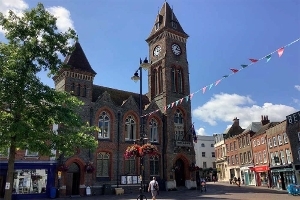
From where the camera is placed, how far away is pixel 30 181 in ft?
88.2

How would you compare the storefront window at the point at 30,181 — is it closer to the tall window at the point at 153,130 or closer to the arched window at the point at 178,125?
the tall window at the point at 153,130

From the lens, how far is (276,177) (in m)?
41.6

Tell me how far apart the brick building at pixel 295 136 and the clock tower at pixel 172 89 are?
13.0 meters

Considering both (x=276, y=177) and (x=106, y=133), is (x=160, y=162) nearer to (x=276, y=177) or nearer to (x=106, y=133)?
(x=106, y=133)

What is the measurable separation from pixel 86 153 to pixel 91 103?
18.9ft

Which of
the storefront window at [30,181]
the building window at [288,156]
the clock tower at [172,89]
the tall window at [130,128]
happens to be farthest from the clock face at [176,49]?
the storefront window at [30,181]

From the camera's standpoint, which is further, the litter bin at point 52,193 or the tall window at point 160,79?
the tall window at point 160,79

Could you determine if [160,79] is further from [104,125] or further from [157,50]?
[104,125]

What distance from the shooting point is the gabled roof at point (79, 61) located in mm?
32381

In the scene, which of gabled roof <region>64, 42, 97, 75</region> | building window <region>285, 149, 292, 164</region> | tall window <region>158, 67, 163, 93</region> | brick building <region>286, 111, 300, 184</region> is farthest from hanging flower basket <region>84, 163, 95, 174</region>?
building window <region>285, 149, 292, 164</region>

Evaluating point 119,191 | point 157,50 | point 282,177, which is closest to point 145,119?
point 119,191

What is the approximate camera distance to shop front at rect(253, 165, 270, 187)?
43844 millimetres

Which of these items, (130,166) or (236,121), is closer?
(130,166)

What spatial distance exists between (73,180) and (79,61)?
44.9 ft
